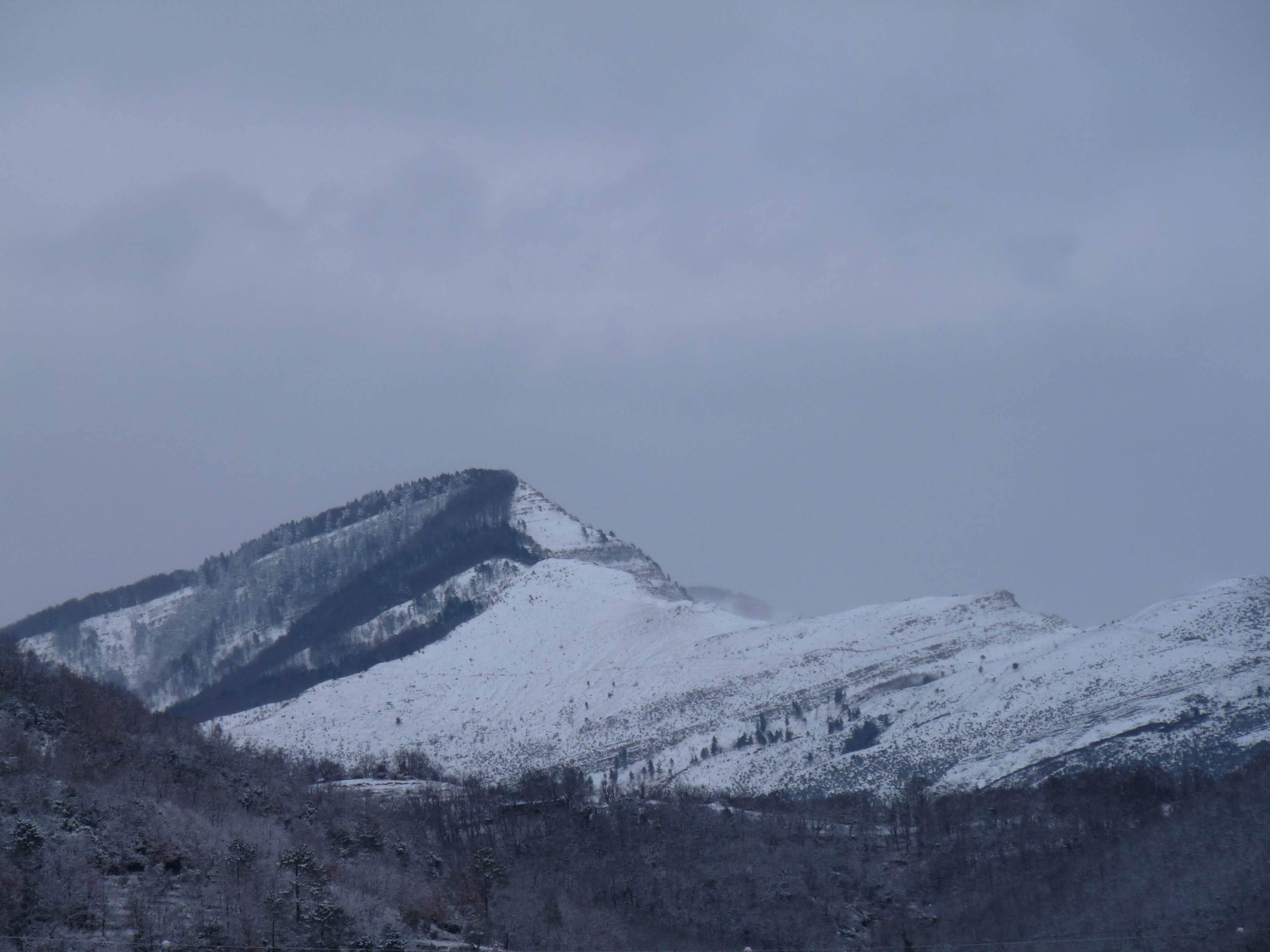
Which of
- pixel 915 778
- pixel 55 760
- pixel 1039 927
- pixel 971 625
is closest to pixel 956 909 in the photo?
pixel 1039 927

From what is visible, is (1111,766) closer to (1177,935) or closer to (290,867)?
(1177,935)

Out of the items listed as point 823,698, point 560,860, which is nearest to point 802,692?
point 823,698

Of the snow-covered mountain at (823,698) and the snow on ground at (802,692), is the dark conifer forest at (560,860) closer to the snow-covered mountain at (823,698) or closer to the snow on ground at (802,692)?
the snow-covered mountain at (823,698)

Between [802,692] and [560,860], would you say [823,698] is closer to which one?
[802,692]

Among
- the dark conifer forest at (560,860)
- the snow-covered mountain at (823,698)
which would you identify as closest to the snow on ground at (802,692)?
the snow-covered mountain at (823,698)

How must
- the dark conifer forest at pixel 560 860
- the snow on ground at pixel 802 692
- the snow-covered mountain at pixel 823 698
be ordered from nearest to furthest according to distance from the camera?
the dark conifer forest at pixel 560 860 → the snow-covered mountain at pixel 823 698 → the snow on ground at pixel 802 692

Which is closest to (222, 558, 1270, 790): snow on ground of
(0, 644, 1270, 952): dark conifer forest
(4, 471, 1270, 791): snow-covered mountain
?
(4, 471, 1270, 791): snow-covered mountain

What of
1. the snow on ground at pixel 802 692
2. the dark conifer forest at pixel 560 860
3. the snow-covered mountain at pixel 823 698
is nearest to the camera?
the dark conifer forest at pixel 560 860

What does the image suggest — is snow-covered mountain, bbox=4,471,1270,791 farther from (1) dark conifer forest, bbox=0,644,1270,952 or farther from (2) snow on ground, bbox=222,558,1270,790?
(1) dark conifer forest, bbox=0,644,1270,952
